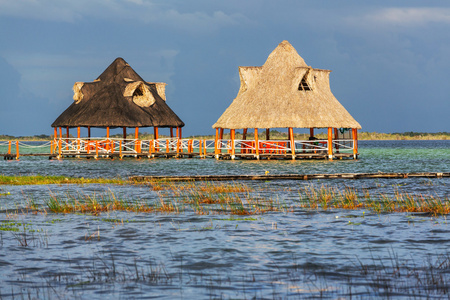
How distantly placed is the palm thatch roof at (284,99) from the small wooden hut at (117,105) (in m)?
6.99

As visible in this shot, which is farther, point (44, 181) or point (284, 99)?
point (284, 99)

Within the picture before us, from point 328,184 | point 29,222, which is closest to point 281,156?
point 328,184

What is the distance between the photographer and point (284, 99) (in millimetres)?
44500

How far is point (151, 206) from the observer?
687 inches

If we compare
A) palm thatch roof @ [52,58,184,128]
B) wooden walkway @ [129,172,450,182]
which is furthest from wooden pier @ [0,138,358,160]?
wooden walkway @ [129,172,450,182]

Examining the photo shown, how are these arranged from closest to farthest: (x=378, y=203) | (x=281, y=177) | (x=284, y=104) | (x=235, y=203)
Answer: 1. (x=378, y=203)
2. (x=235, y=203)
3. (x=281, y=177)
4. (x=284, y=104)

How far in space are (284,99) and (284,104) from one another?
1.74 ft

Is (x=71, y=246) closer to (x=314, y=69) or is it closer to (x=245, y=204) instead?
(x=245, y=204)

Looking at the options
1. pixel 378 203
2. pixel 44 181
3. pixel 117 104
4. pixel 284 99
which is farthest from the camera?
pixel 117 104

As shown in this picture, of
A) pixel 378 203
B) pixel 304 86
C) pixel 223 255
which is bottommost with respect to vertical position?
pixel 223 255

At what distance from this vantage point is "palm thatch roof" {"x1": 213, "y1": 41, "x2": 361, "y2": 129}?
43.2 metres

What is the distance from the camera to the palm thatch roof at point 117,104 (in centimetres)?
4975

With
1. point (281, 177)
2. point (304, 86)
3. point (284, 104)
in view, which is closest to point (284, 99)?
point (284, 104)

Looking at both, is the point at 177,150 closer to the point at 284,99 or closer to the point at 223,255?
the point at 284,99
